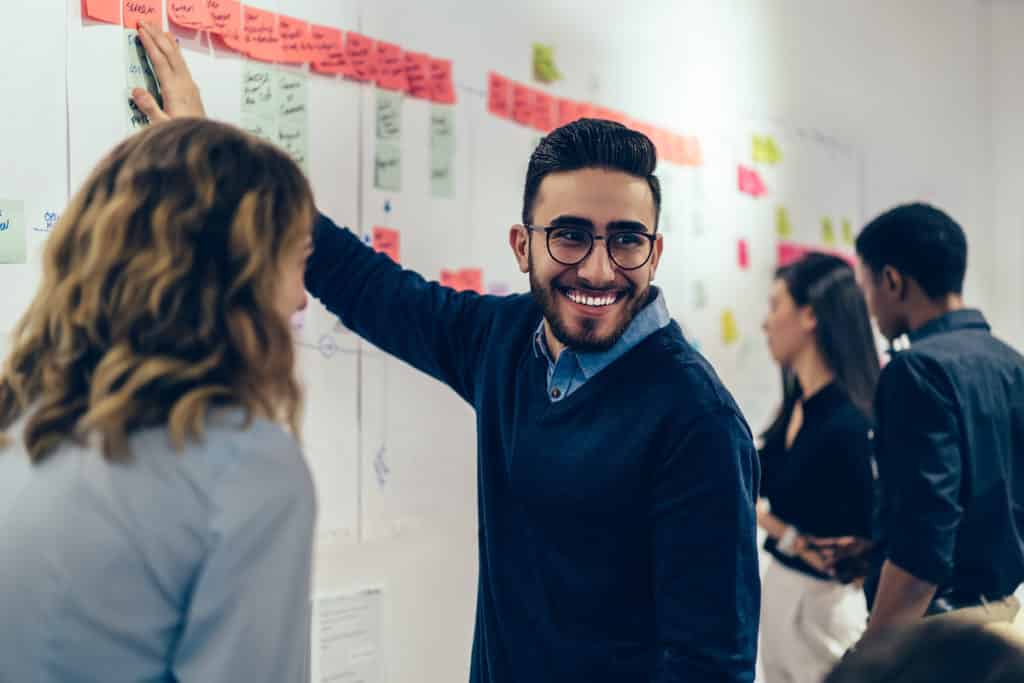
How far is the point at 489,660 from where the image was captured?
149cm

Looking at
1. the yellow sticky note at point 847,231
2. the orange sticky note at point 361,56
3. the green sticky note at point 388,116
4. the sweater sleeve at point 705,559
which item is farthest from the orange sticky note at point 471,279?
the yellow sticky note at point 847,231

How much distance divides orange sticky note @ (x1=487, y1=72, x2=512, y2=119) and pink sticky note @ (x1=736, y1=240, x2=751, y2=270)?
1.03m

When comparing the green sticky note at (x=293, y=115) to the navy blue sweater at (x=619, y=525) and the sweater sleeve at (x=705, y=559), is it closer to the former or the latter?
the navy blue sweater at (x=619, y=525)

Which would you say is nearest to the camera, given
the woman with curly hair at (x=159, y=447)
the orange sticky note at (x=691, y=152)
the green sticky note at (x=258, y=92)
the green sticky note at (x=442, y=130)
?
the woman with curly hair at (x=159, y=447)

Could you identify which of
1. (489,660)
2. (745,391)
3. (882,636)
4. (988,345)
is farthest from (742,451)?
(745,391)

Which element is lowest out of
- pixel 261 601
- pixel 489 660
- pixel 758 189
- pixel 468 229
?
pixel 489 660

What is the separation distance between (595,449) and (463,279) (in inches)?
31.4

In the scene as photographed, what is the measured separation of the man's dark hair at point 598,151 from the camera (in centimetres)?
149

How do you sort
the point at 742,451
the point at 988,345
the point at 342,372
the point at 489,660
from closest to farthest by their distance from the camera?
the point at 742,451
the point at 489,660
the point at 342,372
the point at 988,345

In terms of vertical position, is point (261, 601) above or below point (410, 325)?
below

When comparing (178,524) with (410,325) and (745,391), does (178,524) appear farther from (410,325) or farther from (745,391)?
(745,391)

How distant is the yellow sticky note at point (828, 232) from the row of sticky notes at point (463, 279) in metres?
1.64

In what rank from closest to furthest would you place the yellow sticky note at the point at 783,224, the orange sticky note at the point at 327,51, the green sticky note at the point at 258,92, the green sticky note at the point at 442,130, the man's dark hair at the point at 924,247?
the green sticky note at the point at 258,92
the orange sticky note at the point at 327,51
the green sticky note at the point at 442,130
the man's dark hair at the point at 924,247
the yellow sticky note at the point at 783,224

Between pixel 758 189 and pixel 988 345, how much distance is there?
110 cm
